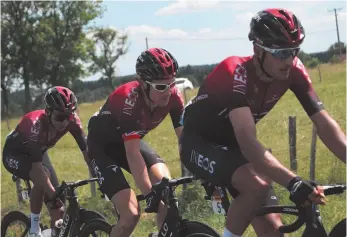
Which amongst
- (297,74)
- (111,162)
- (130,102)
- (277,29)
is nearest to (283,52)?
(277,29)

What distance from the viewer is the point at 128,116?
4500 millimetres

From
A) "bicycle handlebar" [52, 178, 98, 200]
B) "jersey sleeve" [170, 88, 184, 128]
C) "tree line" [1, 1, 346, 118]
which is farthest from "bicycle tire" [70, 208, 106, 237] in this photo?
"tree line" [1, 1, 346, 118]

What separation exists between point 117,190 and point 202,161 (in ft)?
4.13

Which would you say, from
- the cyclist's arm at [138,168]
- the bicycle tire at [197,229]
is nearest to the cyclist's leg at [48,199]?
the cyclist's arm at [138,168]

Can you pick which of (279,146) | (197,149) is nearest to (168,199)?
(197,149)

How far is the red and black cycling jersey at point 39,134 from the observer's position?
19.8 ft

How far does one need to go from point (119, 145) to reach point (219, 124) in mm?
1608

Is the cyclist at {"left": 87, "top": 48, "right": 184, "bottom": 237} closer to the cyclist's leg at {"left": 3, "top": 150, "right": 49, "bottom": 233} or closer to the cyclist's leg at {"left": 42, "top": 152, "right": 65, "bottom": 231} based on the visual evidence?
the cyclist's leg at {"left": 42, "top": 152, "right": 65, "bottom": 231}

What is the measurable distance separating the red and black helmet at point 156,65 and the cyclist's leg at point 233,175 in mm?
807

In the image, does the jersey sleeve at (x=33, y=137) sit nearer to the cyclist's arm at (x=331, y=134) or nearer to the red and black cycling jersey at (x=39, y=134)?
the red and black cycling jersey at (x=39, y=134)

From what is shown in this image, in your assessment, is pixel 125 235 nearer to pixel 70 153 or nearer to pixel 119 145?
pixel 119 145

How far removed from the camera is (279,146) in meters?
11.2

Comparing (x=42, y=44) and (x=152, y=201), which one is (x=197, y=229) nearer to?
(x=152, y=201)

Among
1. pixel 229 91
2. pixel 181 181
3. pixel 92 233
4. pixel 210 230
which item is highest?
pixel 229 91
